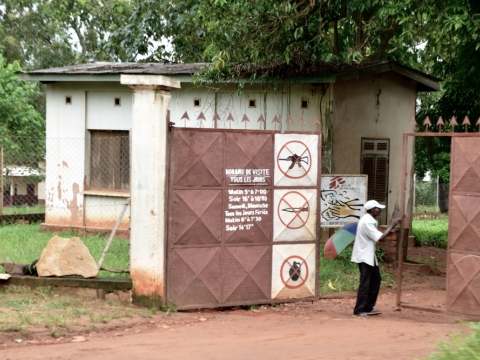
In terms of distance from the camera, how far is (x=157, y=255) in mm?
8891

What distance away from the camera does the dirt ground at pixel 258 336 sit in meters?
6.92

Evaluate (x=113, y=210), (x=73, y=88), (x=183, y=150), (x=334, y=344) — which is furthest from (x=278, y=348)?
(x=73, y=88)

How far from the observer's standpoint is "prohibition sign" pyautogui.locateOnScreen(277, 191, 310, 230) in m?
9.67

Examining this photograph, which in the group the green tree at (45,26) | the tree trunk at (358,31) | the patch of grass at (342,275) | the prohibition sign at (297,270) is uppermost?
the green tree at (45,26)

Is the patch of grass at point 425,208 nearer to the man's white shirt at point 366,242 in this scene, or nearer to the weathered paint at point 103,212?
the weathered paint at point 103,212

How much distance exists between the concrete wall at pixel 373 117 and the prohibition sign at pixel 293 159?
462cm

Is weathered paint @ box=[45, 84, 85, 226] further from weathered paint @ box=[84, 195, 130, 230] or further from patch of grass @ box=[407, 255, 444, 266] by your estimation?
patch of grass @ box=[407, 255, 444, 266]

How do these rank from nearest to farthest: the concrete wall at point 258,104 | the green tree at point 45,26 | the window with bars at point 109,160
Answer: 1. the concrete wall at point 258,104
2. the window with bars at point 109,160
3. the green tree at point 45,26

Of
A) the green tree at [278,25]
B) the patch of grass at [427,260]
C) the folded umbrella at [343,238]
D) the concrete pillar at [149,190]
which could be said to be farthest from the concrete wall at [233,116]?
the concrete pillar at [149,190]

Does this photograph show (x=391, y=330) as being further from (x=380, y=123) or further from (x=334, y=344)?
(x=380, y=123)

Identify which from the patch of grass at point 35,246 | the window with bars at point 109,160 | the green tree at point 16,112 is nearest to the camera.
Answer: the patch of grass at point 35,246

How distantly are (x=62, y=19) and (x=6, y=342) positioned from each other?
88.9 feet

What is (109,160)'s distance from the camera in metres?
16.0

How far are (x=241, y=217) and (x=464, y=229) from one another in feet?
8.88
